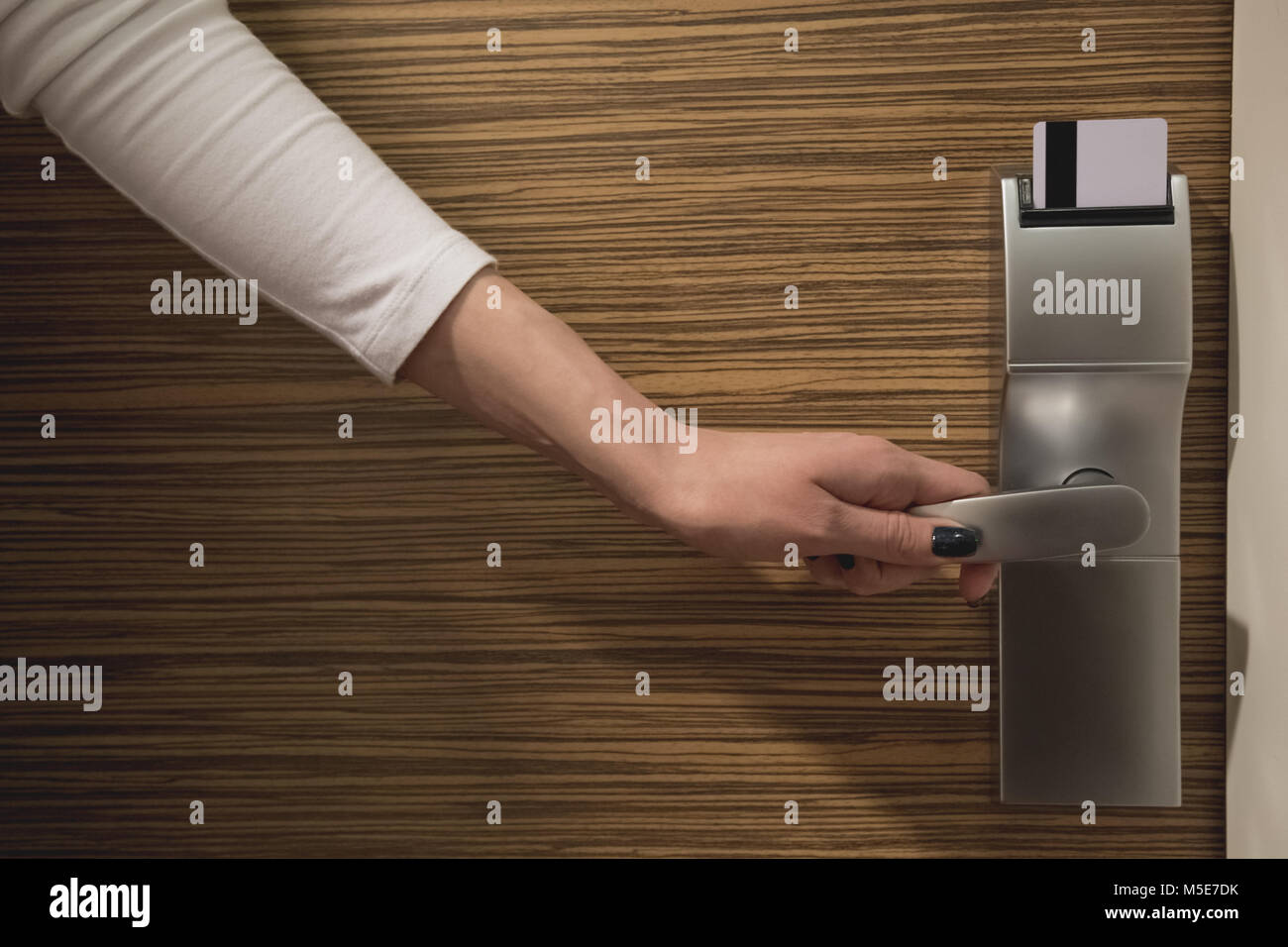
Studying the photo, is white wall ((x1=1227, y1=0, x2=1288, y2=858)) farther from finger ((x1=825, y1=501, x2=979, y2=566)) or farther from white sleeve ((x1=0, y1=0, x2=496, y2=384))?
white sleeve ((x1=0, y1=0, x2=496, y2=384))

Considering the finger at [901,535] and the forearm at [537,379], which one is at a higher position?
the forearm at [537,379]

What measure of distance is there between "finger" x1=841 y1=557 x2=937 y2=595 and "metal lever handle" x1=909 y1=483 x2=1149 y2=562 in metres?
0.06

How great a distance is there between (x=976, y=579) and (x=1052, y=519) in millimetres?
76

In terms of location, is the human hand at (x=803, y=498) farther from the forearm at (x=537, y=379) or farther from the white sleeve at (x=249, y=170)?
the white sleeve at (x=249, y=170)

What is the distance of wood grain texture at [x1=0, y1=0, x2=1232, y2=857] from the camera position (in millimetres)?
522

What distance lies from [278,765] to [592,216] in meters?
0.40

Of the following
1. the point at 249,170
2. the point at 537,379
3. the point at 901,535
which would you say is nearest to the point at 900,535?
the point at 901,535

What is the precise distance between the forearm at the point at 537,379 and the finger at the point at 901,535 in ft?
0.29

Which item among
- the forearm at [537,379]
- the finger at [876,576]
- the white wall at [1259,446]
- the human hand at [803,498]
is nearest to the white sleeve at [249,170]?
the forearm at [537,379]

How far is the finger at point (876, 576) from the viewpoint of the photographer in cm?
49

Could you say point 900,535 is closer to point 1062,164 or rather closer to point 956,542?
point 956,542

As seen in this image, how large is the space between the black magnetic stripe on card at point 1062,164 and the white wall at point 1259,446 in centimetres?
10

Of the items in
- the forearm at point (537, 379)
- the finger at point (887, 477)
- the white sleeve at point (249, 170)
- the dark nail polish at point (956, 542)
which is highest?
the white sleeve at point (249, 170)
